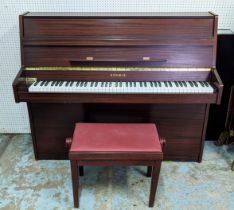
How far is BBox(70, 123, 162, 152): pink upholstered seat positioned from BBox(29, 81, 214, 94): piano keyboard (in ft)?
0.76

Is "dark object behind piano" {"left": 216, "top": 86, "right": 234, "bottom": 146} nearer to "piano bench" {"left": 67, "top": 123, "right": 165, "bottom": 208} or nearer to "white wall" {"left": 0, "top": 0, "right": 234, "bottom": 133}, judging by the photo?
"white wall" {"left": 0, "top": 0, "right": 234, "bottom": 133}

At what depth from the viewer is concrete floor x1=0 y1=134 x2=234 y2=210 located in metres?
1.73

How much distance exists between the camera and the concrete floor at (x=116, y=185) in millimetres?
1734

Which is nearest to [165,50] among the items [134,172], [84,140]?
[84,140]

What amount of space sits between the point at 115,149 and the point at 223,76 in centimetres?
113

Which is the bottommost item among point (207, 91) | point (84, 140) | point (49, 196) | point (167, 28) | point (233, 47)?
point (49, 196)

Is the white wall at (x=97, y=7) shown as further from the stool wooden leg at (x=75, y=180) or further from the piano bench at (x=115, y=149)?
the stool wooden leg at (x=75, y=180)

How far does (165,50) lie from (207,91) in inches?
15.4

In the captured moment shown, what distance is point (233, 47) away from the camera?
196 cm

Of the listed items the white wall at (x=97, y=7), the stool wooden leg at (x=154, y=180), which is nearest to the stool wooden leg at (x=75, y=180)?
the stool wooden leg at (x=154, y=180)

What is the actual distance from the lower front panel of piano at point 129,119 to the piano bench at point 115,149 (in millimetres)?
308

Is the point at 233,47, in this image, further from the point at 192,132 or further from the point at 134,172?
the point at 134,172

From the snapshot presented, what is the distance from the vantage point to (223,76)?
2.06 metres

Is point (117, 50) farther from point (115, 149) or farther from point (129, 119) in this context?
point (115, 149)
